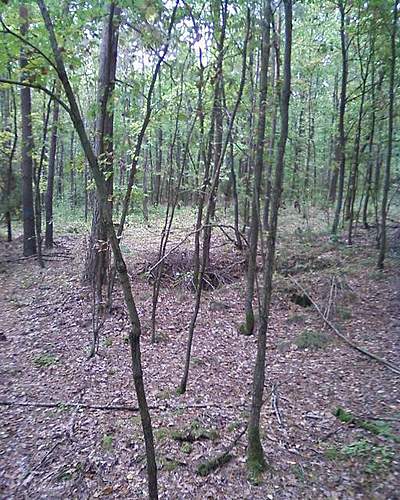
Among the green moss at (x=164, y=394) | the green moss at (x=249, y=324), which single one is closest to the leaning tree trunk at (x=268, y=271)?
the green moss at (x=164, y=394)

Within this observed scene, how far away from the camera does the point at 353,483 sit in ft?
11.6

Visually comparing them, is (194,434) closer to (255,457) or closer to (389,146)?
(255,457)

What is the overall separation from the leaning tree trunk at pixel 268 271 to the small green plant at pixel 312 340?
3111mm

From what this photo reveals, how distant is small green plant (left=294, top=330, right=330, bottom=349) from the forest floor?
2 cm

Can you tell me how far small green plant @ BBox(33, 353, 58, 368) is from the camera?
21.0ft

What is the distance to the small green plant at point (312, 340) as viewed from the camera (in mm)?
6711

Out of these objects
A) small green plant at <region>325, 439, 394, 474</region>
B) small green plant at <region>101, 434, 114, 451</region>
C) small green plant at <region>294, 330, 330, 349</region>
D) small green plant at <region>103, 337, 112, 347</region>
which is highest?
small green plant at <region>294, 330, 330, 349</region>

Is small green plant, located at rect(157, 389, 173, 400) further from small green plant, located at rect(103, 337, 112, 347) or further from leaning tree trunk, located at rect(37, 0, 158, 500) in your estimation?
leaning tree trunk, located at rect(37, 0, 158, 500)

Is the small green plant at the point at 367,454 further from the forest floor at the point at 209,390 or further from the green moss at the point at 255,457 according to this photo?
the green moss at the point at 255,457

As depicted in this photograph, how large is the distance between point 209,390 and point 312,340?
227 cm

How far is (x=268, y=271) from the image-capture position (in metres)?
3.49

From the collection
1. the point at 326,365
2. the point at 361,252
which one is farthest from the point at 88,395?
the point at 361,252

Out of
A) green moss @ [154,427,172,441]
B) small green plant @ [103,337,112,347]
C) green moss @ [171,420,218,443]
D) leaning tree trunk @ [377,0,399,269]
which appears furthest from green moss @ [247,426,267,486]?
leaning tree trunk @ [377,0,399,269]

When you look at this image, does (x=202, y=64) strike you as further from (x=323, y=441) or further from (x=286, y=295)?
(x=323, y=441)
